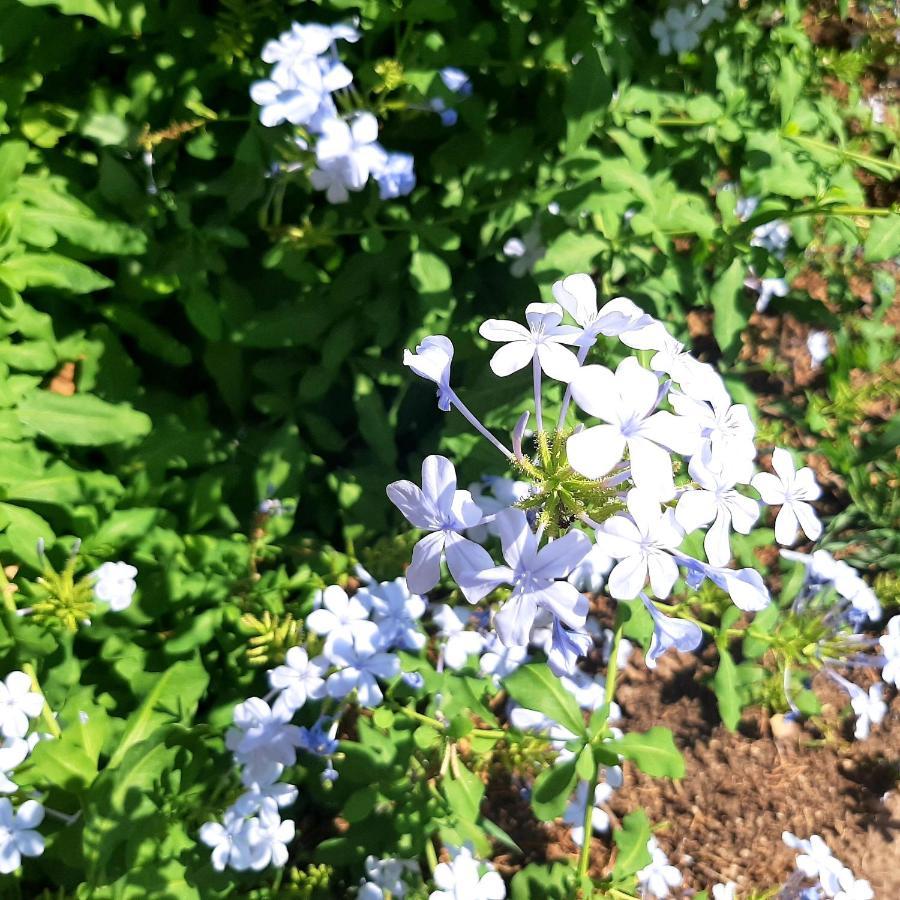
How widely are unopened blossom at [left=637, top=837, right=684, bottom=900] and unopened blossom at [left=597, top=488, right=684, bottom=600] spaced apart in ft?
5.78

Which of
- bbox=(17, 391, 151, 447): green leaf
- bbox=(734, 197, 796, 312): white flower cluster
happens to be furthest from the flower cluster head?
bbox=(734, 197, 796, 312): white flower cluster

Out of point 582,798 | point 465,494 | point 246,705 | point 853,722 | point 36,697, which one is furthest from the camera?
point 853,722

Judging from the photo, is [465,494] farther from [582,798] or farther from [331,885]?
[331,885]

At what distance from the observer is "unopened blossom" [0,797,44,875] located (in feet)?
5.99

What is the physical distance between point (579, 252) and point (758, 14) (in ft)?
4.53

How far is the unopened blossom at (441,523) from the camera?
3.94ft

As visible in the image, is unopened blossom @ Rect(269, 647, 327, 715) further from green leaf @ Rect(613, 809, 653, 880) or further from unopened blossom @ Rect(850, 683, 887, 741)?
unopened blossom @ Rect(850, 683, 887, 741)

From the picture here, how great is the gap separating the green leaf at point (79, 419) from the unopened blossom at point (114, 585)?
0.36m

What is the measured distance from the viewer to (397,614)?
6.97 feet

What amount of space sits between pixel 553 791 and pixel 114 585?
1.20 metres

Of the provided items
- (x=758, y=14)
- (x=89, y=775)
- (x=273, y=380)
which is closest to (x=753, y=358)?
(x=758, y=14)

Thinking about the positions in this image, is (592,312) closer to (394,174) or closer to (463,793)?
(394,174)

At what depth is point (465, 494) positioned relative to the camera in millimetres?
1268

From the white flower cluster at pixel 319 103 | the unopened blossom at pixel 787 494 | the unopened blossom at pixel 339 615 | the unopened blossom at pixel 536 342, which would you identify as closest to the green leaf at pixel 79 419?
the unopened blossom at pixel 339 615
